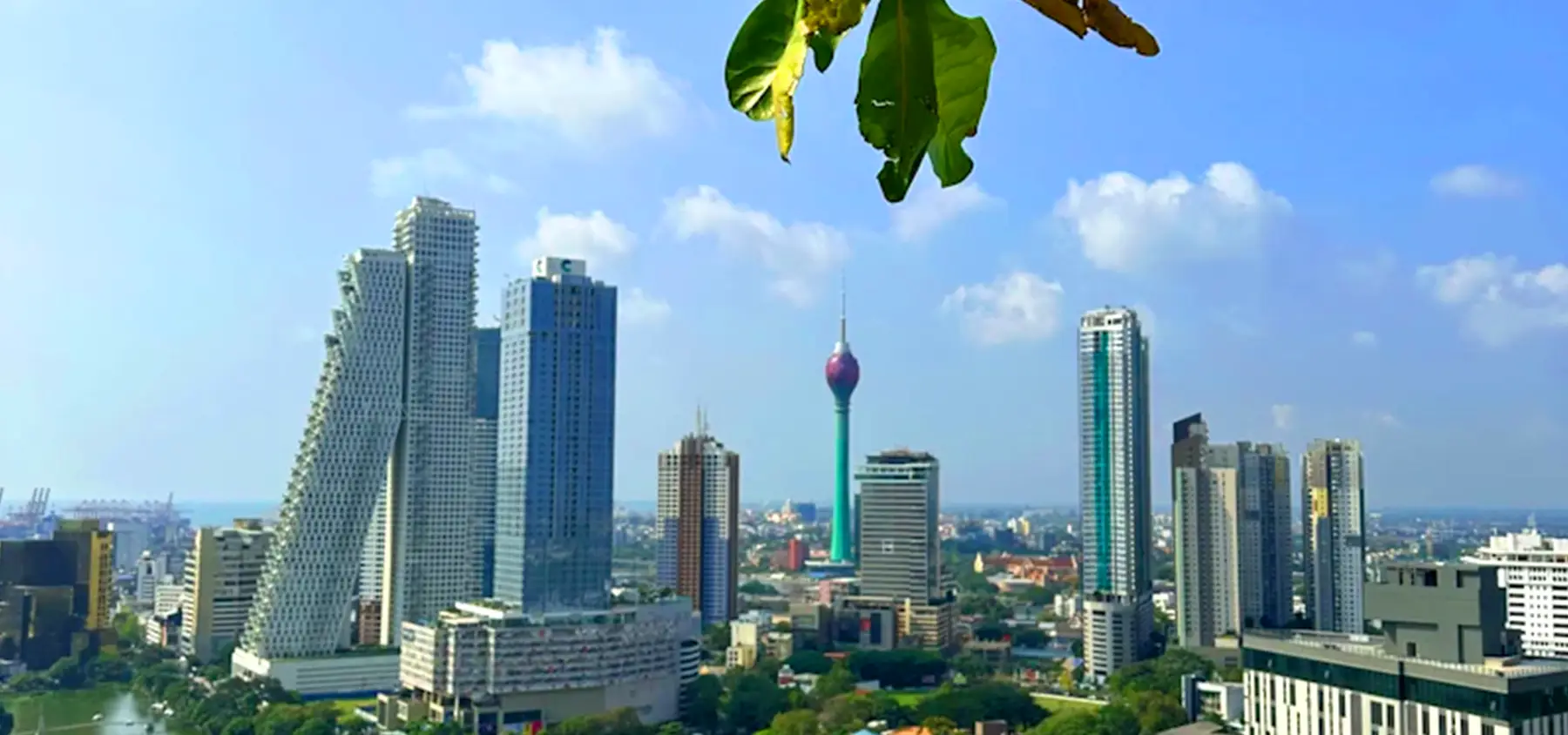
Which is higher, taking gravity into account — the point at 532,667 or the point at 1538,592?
the point at 1538,592

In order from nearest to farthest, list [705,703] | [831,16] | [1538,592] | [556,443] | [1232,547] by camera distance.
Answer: [831,16], [705,703], [1538,592], [556,443], [1232,547]

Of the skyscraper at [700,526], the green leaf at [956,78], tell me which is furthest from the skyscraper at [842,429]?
the green leaf at [956,78]

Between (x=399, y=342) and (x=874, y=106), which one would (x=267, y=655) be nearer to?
A: (x=399, y=342)

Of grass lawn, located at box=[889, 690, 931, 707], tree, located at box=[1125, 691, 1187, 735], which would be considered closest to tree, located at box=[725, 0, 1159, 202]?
tree, located at box=[1125, 691, 1187, 735]

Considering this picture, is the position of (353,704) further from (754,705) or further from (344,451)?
(754,705)

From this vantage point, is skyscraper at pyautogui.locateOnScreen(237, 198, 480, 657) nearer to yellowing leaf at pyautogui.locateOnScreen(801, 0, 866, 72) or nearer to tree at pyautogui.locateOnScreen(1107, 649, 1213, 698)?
tree at pyautogui.locateOnScreen(1107, 649, 1213, 698)

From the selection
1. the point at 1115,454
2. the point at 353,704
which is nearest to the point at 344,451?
the point at 353,704
